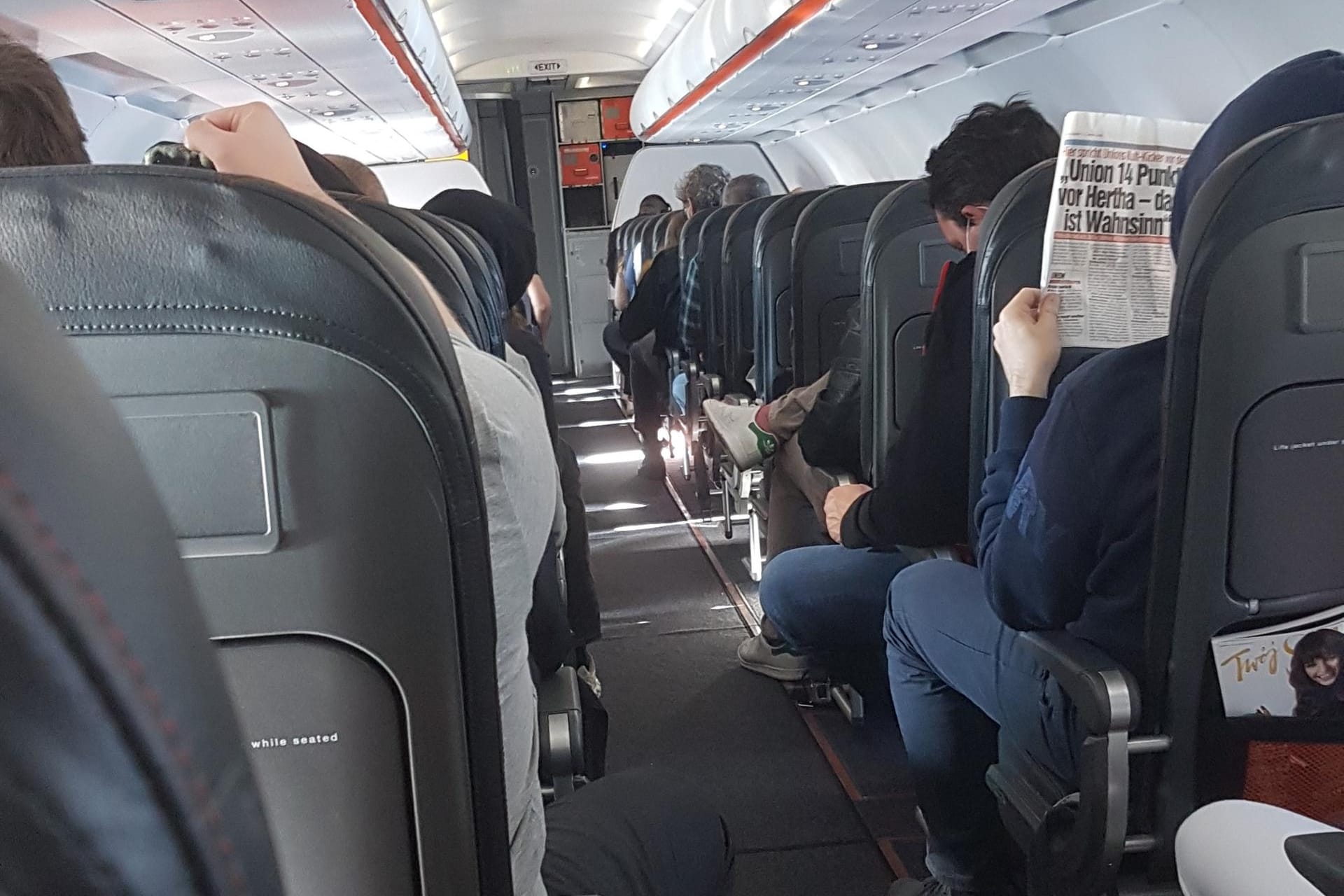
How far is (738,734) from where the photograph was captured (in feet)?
10.6

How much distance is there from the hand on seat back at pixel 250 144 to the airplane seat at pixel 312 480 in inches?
19.7

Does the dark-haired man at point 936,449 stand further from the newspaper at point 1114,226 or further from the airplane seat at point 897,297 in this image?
the newspaper at point 1114,226

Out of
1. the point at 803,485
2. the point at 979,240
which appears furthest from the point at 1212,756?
the point at 803,485

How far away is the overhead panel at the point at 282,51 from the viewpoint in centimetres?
398

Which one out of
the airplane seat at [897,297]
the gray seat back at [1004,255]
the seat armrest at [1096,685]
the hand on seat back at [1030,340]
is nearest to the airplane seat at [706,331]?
the airplane seat at [897,297]

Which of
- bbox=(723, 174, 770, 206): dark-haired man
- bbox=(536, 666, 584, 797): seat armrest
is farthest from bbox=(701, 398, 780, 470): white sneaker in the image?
bbox=(723, 174, 770, 206): dark-haired man

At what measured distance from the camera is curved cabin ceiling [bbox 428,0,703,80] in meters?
10.2

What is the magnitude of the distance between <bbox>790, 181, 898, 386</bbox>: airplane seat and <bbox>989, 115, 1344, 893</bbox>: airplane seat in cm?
202

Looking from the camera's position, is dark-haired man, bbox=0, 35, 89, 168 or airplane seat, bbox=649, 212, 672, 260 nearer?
dark-haired man, bbox=0, 35, 89, 168

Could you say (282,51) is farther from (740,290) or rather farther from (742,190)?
(742,190)

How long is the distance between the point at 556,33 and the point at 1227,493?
1107cm

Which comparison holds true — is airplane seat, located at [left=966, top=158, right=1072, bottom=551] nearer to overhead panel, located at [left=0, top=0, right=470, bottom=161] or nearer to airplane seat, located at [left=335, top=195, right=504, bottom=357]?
airplane seat, located at [left=335, top=195, right=504, bottom=357]

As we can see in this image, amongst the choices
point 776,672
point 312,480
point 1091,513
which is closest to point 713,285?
point 776,672

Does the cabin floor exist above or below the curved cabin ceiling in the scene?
below
